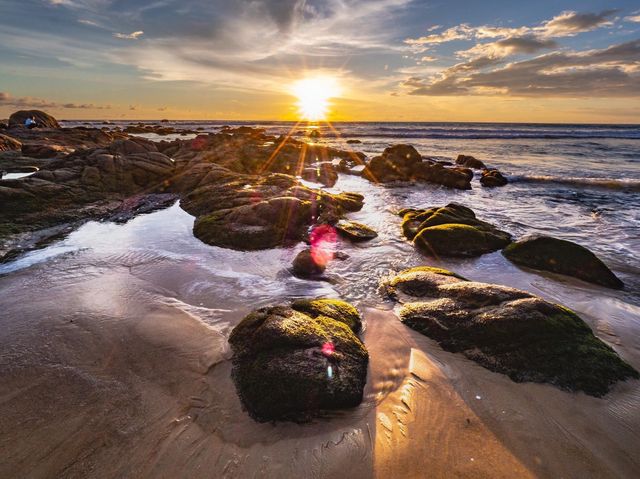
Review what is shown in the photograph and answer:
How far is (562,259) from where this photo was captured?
8.70m

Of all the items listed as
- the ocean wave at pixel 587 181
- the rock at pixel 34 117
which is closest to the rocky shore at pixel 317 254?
the ocean wave at pixel 587 181

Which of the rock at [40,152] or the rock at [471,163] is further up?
the rock at [40,152]

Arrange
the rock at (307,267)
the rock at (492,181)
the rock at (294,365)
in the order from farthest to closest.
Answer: the rock at (492,181) < the rock at (307,267) < the rock at (294,365)

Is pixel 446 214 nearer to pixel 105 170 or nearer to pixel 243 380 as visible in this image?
pixel 243 380

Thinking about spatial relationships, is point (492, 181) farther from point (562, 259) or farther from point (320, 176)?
point (562, 259)

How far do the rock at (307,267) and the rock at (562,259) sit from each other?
566cm

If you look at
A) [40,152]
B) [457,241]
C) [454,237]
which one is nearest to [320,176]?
[454,237]

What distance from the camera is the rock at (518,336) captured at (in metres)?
4.87

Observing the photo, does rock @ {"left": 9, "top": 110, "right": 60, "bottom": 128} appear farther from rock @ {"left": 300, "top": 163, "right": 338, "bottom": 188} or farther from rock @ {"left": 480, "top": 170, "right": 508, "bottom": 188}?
rock @ {"left": 480, "top": 170, "right": 508, "bottom": 188}

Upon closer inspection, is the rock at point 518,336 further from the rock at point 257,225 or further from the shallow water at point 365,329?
the rock at point 257,225

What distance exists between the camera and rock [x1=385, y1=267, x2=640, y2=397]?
4.87 meters

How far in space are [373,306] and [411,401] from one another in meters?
2.62

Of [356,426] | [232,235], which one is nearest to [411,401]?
[356,426]

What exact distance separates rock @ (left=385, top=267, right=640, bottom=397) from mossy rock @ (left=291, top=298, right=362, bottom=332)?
1.00 m
